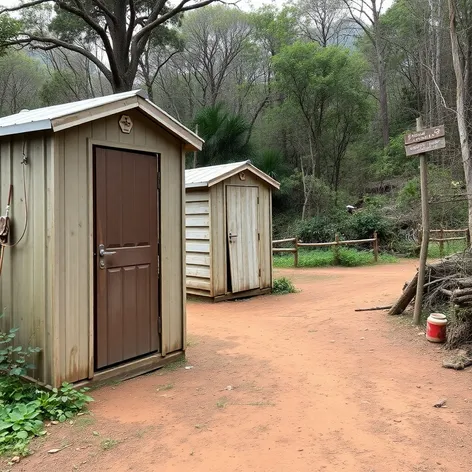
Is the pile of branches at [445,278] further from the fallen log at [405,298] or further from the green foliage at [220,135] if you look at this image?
the green foliage at [220,135]

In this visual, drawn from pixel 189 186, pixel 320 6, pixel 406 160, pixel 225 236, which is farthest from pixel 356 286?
pixel 320 6

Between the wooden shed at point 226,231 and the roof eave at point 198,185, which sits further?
the wooden shed at point 226,231

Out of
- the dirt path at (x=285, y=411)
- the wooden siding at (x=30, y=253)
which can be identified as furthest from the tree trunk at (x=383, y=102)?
the wooden siding at (x=30, y=253)

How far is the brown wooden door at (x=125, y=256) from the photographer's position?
394 cm

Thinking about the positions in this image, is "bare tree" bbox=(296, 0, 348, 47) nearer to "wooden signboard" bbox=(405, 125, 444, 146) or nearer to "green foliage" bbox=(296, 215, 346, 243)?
"green foliage" bbox=(296, 215, 346, 243)

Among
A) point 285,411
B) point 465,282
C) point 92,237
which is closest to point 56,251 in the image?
point 92,237

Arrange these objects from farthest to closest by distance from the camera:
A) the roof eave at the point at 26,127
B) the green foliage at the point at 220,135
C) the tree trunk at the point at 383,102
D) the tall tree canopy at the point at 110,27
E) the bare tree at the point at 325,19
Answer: the bare tree at the point at 325,19 < the tree trunk at the point at 383,102 < the green foliage at the point at 220,135 < the tall tree canopy at the point at 110,27 < the roof eave at the point at 26,127

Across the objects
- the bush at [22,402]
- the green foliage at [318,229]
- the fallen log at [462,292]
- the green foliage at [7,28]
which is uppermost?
the green foliage at [7,28]

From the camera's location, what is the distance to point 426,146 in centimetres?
566

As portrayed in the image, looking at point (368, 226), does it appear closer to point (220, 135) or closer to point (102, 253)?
point (220, 135)

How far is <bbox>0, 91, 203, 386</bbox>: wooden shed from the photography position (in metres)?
3.58

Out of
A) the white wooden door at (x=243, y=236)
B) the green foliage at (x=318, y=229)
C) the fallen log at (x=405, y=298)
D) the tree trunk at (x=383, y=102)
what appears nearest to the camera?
the fallen log at (x=405, y=298)

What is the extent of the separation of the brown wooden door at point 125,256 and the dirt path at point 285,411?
39 cm

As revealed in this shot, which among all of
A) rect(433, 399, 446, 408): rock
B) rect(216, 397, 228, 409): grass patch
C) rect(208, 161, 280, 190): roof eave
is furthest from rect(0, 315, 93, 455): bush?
rect(208, 161, 280, 190): roof eave
